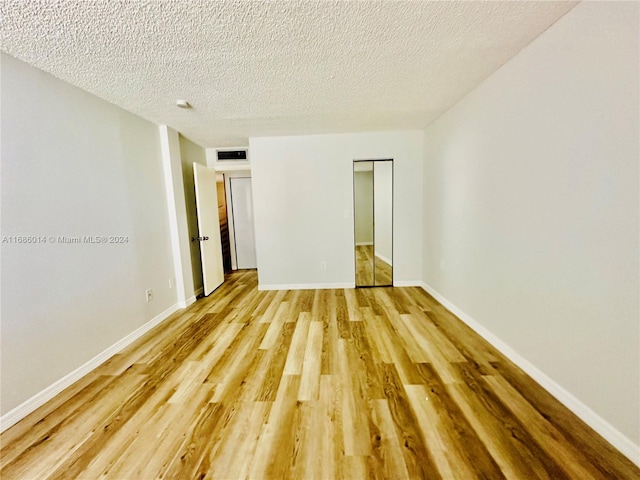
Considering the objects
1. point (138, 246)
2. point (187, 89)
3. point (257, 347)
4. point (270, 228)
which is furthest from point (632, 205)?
point (138, 246)

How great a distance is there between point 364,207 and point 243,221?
2.55 m

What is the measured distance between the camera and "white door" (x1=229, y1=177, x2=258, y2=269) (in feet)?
15.3

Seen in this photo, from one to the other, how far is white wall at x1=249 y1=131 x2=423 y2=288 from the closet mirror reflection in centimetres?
16

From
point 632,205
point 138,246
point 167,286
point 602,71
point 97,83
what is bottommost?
point 167,286

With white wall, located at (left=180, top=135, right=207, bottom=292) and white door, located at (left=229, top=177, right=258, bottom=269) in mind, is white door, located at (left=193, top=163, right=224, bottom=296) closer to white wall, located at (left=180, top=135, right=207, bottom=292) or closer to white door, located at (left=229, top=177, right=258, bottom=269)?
white wall, located at (left=180, top=135, right=207, bottom=292)

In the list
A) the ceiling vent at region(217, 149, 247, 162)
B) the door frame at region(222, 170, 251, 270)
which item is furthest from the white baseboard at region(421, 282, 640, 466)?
the door frame at region(222, 170, 251, 270)

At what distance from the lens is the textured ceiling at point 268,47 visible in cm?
121

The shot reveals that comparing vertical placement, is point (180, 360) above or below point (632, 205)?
below

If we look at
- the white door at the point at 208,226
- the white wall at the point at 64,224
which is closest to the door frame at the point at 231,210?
the white door at the point at 208,226

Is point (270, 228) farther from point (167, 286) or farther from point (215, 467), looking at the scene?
point (215, 467)

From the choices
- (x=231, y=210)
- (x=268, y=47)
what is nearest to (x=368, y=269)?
(x=231, y=210)

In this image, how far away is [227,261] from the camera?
4.88 meters

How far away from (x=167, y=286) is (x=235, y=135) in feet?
7.09

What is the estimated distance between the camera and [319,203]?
11.3ft
